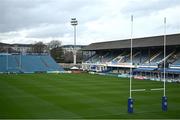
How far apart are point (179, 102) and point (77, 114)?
32.0ft

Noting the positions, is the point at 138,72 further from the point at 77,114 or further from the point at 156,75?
the point at 77,114

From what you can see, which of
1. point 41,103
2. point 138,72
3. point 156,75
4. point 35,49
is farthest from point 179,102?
point 35,49

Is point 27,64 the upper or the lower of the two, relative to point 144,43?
lower

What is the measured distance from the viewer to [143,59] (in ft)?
204

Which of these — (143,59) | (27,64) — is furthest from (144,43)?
(27,64)

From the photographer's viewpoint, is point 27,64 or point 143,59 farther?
point 27,64

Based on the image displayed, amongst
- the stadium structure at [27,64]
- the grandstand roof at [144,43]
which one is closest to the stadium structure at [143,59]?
the grandstand roof at [144,43]

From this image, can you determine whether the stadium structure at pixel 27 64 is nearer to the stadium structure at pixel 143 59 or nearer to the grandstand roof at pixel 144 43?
the stadium structure at pixel 143 59

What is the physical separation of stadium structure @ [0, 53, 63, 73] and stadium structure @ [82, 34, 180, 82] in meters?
10.8

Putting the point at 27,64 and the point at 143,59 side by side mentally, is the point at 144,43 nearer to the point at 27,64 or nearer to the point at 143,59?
the point at 143,59

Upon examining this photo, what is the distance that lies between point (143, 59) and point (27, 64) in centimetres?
2960

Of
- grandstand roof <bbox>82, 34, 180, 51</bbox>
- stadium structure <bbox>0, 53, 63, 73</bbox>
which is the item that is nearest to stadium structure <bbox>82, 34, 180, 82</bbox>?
grandstand roof <bbox>82, 34, 180, 51</bbox>

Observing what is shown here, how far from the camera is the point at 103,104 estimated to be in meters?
23.2

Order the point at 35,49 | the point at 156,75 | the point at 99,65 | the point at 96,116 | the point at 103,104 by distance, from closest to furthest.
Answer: the point at 96,116
the point at 103,104
the point at 156,75
the point at 99,65
the point at 35,49
